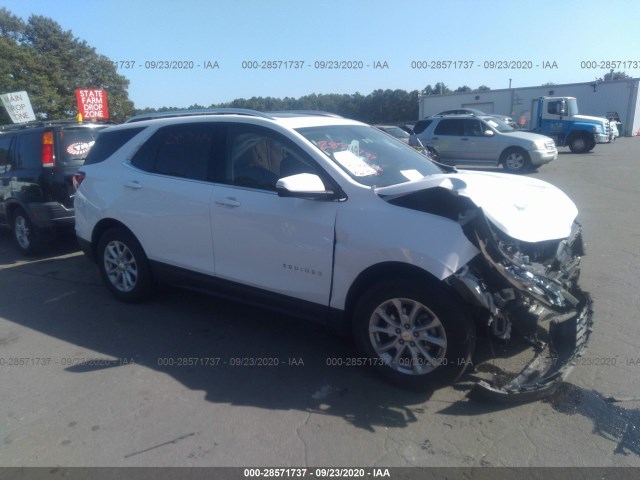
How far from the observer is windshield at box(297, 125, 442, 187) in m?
4.03

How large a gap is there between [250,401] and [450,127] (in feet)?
51.3

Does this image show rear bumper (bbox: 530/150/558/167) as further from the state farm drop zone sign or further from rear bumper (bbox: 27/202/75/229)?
rear bumper (bbox: 27/202/75/229)

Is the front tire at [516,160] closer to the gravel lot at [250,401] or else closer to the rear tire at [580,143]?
the rear tire at [580,143]

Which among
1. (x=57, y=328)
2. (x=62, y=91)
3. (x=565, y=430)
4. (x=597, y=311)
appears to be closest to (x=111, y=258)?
(x=57, y=328)

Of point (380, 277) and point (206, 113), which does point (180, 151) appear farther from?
point (380, 277)

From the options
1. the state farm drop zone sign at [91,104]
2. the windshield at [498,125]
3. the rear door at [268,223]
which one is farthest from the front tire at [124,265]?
the windshield at [498,125]

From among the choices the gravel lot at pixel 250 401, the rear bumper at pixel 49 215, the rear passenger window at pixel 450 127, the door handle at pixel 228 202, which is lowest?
the gravel lot at pixel 250 401

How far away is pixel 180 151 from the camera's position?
4902mm

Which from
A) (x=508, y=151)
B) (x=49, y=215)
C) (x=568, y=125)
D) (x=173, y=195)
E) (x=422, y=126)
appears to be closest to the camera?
(x=173, y=195)

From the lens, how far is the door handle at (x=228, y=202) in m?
4.29

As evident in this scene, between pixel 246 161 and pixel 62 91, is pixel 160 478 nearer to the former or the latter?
pixel 246 161

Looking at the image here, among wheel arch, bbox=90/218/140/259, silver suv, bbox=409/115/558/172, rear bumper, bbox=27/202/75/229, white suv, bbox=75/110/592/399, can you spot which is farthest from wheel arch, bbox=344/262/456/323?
silver suv, bbox=409/115/558/172

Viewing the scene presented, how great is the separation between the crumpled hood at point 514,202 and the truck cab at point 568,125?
20712mm

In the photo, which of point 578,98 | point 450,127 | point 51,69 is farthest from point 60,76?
point 578,98
